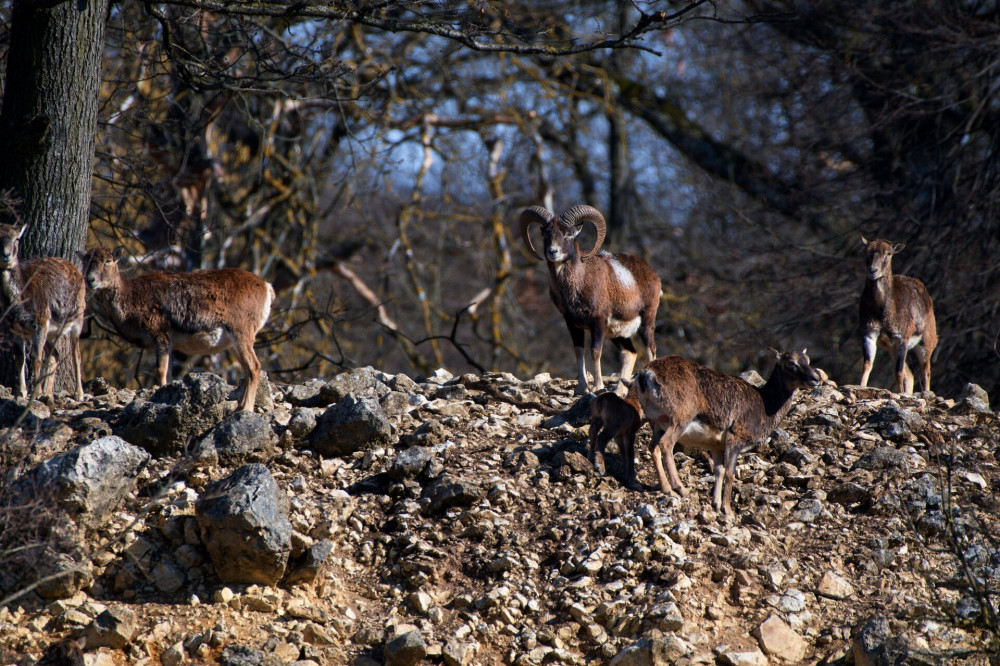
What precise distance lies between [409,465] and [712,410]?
2.51 meters

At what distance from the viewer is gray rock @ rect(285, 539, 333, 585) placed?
729 cm

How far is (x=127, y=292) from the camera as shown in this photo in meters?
9.88

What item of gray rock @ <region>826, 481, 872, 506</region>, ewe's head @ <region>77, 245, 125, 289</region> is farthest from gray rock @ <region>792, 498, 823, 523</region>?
ewe's head @ <region>77, 245, 125, 289</region>

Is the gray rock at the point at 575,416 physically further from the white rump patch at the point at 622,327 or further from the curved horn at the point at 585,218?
the curved horn at the point at 585,218

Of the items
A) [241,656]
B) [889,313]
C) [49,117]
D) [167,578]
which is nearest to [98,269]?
[49,117]

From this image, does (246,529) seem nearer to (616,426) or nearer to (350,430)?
(350,430)

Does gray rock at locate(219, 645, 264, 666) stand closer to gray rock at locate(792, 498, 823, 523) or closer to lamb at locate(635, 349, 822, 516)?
lamb at locate(635, 349, 822, 516)

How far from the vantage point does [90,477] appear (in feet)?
23.9

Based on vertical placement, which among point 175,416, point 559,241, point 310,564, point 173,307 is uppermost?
point 559,241

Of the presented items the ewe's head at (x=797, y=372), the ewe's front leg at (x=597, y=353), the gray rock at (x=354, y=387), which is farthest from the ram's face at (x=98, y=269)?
the ewe's head at (x=797, y=372)

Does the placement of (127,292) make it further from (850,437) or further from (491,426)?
(850,437)

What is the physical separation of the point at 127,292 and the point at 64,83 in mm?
2116

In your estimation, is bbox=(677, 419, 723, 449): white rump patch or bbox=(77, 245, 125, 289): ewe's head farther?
bbox=(77, 245, 125, 289): ewe's head

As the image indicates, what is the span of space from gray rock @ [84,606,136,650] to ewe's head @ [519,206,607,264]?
5499 mm
